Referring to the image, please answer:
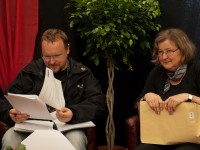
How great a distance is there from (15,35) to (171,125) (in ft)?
5.60

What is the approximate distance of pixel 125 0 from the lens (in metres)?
2.90

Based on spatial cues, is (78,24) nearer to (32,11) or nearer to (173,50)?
(32,11)

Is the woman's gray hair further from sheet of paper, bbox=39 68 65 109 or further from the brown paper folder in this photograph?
sheet of paper, bbox=39 68 65 109

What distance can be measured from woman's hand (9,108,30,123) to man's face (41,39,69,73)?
16.5 inches

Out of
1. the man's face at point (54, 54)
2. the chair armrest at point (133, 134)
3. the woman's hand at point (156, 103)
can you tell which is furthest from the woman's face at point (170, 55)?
the man's face at point (54, 54)

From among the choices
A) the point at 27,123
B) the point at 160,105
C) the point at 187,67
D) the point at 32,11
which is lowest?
the point at 27,123

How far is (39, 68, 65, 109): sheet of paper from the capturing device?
2.29 m

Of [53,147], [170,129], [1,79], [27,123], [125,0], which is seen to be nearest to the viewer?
[53,147]

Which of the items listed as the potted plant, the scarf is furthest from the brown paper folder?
the potted plant

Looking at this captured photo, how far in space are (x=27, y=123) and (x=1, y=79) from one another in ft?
3.30

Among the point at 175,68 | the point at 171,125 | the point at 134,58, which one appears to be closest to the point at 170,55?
the point at 175,68

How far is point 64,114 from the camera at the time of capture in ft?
7.36

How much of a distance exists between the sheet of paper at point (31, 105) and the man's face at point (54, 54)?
1.35 feet

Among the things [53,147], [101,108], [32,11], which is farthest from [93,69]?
[53,147]
